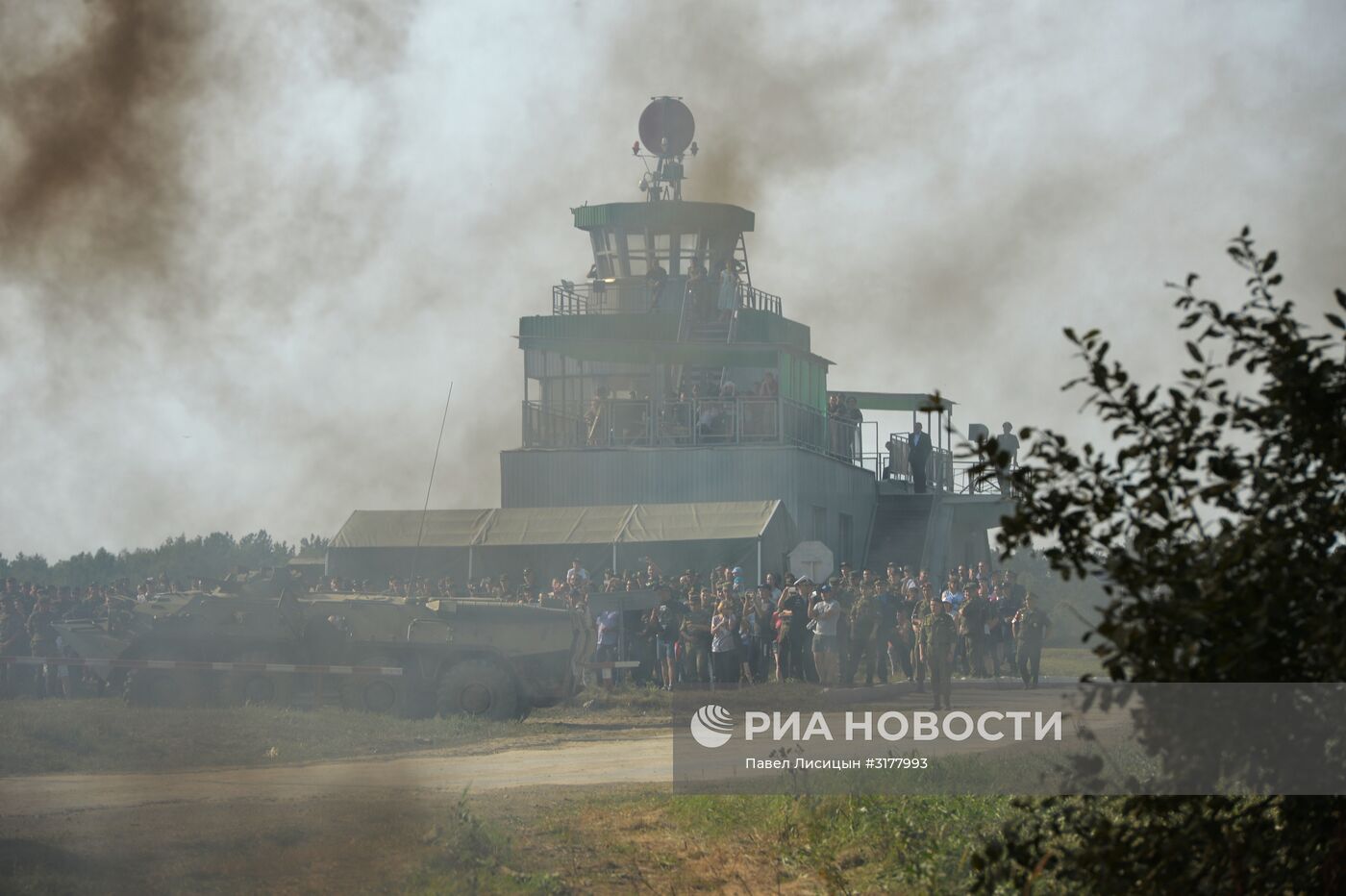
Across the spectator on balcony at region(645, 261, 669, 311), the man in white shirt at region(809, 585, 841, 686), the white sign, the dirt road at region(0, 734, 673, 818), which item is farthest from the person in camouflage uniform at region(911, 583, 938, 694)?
the spectator on balcony at region(645, 261, 669, 311)

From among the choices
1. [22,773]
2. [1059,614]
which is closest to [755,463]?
[1059,614]

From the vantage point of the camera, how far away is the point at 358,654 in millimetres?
23891

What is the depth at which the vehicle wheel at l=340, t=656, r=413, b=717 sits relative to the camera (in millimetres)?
23312

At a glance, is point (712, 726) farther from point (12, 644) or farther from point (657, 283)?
point (657, 283)

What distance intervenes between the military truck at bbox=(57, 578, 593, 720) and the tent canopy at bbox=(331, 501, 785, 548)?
330 inches

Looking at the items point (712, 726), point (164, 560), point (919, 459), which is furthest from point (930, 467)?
point (164, 560)

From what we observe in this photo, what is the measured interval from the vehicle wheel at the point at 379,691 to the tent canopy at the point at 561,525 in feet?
31.8

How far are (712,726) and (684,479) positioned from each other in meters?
18.5

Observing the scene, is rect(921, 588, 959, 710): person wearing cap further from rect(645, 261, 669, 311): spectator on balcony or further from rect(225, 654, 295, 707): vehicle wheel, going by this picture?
rect(645, 261, 669, 311): spectator on balcony

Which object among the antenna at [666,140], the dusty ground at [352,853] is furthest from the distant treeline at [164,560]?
the dusty ground at [352,853]

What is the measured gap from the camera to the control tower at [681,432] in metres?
35.7

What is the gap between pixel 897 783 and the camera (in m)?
14.6

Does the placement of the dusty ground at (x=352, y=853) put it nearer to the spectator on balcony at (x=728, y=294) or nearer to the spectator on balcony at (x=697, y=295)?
the spectator on balcony at (x=697, y=295)

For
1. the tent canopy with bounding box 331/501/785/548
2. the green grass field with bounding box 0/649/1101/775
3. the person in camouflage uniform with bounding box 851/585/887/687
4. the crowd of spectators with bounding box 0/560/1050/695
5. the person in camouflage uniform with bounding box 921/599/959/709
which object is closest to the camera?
the green grass field with bounding box 0/649/1101/775
